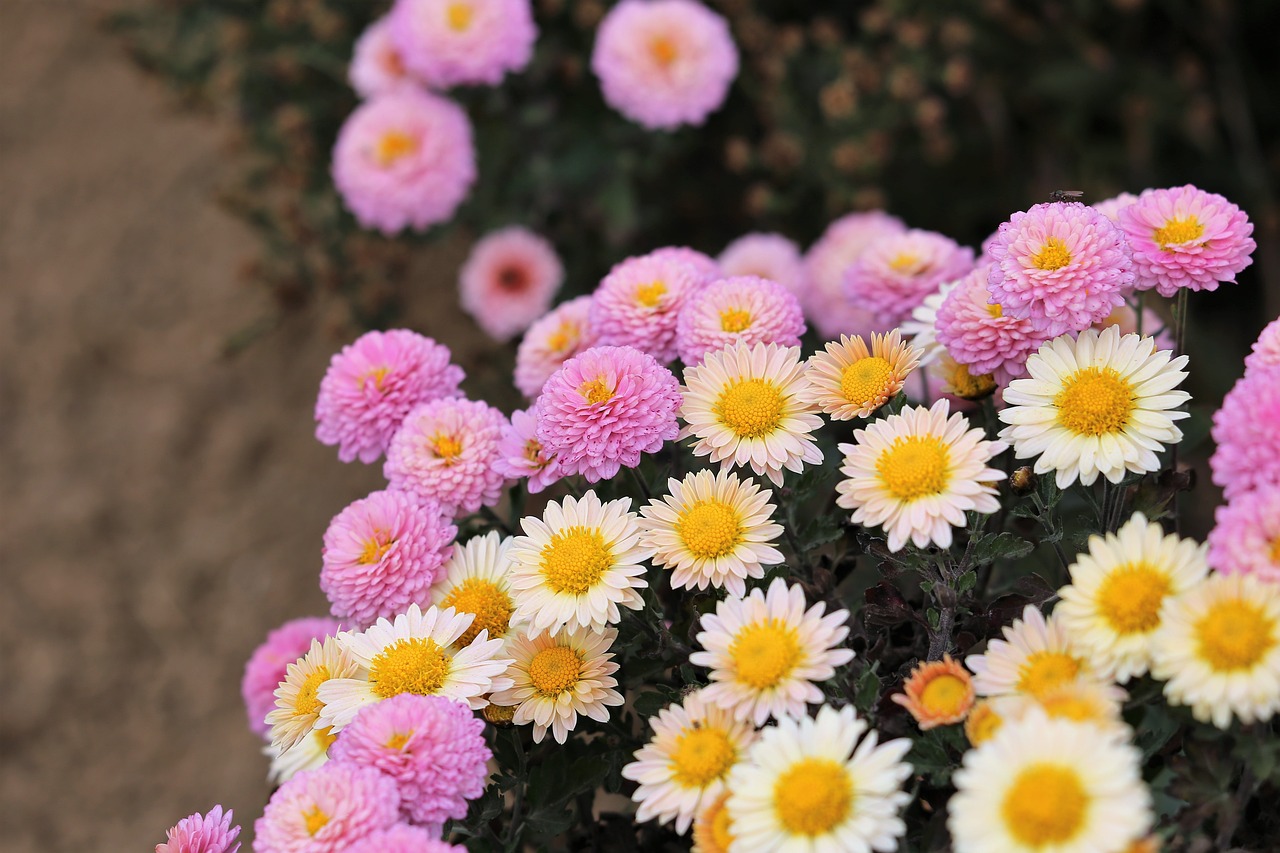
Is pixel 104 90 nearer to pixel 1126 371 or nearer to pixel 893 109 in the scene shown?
pixel 893 109

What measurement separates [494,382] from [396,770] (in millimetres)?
924

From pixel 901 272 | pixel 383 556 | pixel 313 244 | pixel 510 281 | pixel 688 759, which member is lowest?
pixel 688 759

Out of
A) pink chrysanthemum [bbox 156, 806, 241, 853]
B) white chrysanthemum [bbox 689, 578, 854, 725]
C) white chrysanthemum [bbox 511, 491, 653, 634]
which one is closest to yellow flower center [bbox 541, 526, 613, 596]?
white chrysanthemum [bbox 511, 491, 653, 634]

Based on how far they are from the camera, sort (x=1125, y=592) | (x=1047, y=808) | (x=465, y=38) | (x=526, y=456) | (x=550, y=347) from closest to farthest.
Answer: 1. (x=1047, y=808)
2. (x=1125, y=592)
3. (x=526, y=456)
4. (x=550, y=347)
5. (x=465, y=38)

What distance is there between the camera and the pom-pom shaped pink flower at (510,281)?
185 cm

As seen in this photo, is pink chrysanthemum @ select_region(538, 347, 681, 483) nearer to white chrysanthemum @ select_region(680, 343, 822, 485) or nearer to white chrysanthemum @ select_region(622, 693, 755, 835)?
white chrysanthemum @ select_region(680, 343, 822, 485)

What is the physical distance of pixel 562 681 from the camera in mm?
915

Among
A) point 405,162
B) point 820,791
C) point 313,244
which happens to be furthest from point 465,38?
point 820,791

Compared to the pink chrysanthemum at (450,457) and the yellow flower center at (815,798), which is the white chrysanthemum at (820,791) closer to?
the yellow flower center at (815,798)

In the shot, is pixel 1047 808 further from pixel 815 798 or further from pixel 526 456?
pixel 526 456

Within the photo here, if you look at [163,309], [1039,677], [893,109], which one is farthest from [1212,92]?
[163,309]

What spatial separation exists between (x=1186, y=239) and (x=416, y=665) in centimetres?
70

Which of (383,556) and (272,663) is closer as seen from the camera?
(383,556)

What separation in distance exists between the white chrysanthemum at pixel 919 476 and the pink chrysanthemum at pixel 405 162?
1.05m
